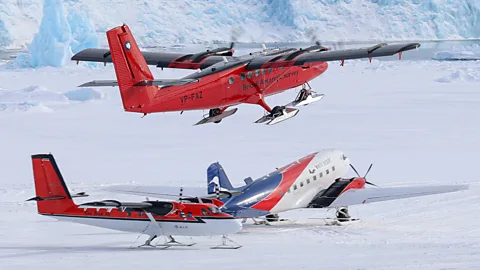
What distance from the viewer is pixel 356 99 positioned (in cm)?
8588

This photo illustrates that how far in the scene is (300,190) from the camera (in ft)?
141

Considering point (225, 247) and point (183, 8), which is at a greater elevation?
point (183, 8)

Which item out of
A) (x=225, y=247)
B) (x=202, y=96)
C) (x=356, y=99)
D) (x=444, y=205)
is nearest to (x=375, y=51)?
(x=202, y=96)

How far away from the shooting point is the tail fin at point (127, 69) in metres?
32.4

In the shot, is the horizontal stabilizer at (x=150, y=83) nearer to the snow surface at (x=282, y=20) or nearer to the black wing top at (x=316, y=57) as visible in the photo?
the black wing top at (x=316, y=57)

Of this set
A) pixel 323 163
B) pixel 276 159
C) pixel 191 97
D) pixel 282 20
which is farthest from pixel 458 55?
pixel 191 97

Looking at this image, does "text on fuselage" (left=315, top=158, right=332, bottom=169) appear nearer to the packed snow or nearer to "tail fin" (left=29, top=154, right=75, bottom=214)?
"tail fin" (left=29, top=154, right=75, bottom=214)

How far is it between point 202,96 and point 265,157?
2804 cm

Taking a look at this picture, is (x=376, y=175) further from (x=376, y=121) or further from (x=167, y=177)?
(x=376, y=121)

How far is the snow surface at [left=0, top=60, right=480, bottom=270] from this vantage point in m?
35.3

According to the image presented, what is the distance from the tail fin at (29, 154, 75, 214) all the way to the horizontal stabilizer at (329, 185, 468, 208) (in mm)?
13051

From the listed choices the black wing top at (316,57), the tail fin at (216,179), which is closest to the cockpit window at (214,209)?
the black wing top at (316,57)

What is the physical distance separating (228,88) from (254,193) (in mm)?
6453

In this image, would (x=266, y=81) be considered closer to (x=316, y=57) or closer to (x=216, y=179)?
(x=316, y=57)
